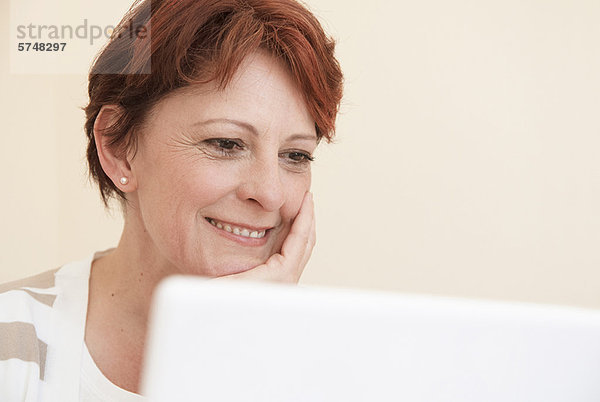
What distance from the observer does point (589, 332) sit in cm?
42

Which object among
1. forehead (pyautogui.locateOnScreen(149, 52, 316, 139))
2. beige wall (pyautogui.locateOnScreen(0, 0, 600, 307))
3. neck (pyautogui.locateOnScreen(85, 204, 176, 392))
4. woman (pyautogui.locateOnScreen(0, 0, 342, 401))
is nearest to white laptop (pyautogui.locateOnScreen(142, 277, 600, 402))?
woman (pyautogui.locateOnScreen(0, 0, 342, 401))

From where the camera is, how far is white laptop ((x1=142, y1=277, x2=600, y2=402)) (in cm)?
38

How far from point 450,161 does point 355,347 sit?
4.93 ft

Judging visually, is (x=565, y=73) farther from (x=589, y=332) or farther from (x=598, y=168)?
(x=589, y=332)

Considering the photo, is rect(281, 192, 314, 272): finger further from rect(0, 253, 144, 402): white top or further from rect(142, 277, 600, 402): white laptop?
rect(142, 277, 600, 402): white laptop

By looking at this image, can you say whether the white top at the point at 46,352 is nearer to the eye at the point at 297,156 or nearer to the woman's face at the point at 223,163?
the woman's face at the point at 223,163

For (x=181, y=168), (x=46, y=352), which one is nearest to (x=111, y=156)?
(x=181, y=168)

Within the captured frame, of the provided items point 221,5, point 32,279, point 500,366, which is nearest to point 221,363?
point 500,366

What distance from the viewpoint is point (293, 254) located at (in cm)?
128

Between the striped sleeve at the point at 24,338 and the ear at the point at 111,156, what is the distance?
25 centimetres

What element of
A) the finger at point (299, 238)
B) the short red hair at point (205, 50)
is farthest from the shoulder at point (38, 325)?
the finger at point (299, 238)

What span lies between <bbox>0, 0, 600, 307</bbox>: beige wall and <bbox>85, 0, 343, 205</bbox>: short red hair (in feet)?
1.67

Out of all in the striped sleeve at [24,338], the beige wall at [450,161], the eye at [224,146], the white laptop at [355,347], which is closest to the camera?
the white laptop at [355,347]

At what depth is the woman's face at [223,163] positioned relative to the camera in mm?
1196
